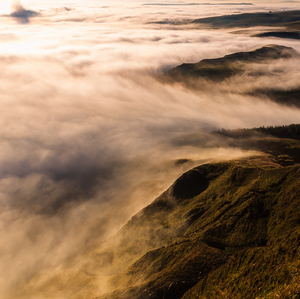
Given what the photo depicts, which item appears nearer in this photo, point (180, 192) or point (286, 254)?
point (286, 254)

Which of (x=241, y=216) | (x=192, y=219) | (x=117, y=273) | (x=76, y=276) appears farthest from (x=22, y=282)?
(x=241, y=216)

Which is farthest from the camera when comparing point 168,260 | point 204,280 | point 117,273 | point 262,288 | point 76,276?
point 76,276

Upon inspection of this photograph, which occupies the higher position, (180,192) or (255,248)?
(255,248)

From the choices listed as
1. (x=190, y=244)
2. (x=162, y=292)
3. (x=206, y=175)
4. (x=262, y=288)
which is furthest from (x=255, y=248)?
(x=206, y=175)

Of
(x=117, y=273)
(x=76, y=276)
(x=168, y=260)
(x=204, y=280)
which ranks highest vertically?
(x=204, y=280)

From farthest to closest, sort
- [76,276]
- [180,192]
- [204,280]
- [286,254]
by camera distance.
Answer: [180,192] → [76,276] → [204,280] → [286,254]

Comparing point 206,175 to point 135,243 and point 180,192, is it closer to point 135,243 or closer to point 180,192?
point 180,192
